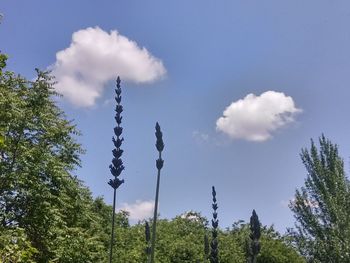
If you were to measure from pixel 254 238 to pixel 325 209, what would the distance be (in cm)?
3233

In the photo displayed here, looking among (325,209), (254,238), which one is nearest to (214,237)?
(254,238)

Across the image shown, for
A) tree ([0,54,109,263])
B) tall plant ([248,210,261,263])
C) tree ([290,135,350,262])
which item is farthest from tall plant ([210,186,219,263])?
tree ([290,135,350,262])

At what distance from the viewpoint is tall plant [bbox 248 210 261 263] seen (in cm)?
446

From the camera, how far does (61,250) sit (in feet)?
70.1

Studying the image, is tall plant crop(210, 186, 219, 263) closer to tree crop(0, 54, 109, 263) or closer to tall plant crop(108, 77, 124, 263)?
tall plant crop(108, 77, 124, 263)

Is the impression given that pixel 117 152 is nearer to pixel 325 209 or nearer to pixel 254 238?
pixel 254 238

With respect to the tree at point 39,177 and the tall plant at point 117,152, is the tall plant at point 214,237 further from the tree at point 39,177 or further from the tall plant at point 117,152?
the tree at point 39,177

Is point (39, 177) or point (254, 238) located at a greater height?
point (39, 177)

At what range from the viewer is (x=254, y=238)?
4.80m

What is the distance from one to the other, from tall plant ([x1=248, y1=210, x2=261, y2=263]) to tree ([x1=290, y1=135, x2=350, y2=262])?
30.1 meters

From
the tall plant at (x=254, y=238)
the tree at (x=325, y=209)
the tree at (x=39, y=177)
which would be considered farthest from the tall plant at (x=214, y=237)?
the tree at (x=325, y=209)

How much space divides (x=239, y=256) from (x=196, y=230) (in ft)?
24.0

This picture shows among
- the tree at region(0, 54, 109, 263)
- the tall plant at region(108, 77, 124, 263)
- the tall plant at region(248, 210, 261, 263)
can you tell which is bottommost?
the tall plant at region(248, 210, 261, 263)

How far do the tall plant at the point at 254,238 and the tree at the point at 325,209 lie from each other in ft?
98.8
